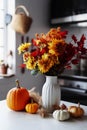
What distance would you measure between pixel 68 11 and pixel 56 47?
187 cm

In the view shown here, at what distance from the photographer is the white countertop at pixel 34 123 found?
1144 mm

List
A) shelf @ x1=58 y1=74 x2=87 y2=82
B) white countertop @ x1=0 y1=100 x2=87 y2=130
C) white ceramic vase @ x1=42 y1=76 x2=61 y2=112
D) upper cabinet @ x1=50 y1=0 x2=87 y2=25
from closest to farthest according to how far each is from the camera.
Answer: white countertop @ x1=0 y1=100 x2=87 y2=130, white ceramic vase @ x1=42 y1=76 x2=61 y2=112, shelf @ x1=58 y1=74 x2=87 y2=82, upper cabinet @ x1=50 y1=0 x2=87 y2=25

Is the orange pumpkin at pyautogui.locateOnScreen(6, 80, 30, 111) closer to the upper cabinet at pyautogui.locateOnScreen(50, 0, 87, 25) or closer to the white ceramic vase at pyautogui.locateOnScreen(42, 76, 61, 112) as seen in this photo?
the white ceramic vase at pyautogui.locateOnScreen(42, 76, 61, 112)

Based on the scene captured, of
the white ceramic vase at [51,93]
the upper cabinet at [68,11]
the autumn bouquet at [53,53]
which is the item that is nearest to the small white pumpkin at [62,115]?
the white ceramic vase at [51,93]

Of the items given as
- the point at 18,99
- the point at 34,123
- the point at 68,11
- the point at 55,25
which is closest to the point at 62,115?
the point at 34,123

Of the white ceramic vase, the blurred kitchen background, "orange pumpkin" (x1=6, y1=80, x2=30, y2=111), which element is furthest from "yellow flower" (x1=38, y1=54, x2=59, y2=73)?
the blurred kitchen background

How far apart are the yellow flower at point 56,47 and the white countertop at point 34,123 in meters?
0.40

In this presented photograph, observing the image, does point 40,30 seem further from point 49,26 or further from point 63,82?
point 63,82

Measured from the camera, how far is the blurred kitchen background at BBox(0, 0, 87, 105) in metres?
2.66

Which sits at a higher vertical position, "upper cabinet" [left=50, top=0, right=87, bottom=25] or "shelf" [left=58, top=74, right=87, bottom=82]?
"upper cabinet" [left=50, top=0, right=87, bottom=25]

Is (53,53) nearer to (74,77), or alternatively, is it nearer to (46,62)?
(46,62)

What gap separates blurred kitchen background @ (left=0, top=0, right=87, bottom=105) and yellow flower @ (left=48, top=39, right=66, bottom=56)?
4.76ft

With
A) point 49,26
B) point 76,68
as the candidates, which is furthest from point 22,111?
point 49,26

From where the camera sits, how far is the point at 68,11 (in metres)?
2.96
